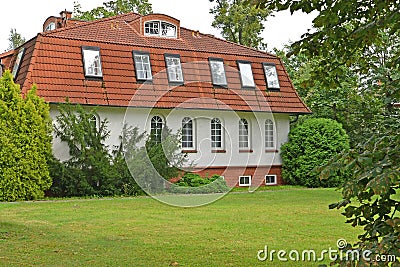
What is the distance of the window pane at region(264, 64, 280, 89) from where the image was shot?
87.3ft

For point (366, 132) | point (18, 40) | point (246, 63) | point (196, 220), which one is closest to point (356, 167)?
point (366, 132)

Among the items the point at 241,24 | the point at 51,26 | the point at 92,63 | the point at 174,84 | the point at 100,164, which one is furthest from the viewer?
the point at 241,24

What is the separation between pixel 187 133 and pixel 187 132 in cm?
4

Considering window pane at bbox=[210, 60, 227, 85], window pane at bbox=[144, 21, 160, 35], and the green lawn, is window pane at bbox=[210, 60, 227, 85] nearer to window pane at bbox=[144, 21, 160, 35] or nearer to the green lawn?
window pane at bbox=[144, 21, 160, 35]

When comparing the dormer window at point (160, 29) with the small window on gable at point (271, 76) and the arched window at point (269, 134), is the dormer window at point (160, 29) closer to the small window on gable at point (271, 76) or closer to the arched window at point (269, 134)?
the small window on gable at point (271, 76)

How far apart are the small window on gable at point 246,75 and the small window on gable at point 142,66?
4275 millimetres

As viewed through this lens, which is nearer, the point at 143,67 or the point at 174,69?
the point at 143,67

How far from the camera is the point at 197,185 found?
2208 cm

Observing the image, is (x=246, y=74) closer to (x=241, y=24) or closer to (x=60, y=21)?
(x=60, y=21)

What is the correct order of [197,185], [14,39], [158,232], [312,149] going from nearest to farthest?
[158,232], [197,185], [312,149], [14,39]

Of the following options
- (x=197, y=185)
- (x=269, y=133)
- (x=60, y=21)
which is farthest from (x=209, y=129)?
(x=60, y=21)

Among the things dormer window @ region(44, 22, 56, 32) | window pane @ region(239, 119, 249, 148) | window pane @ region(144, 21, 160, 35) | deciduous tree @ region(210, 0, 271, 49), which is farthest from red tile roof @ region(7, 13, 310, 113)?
deciduous tree @ region(210, 0, 271, 49)

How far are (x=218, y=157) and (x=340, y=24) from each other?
2008 cm

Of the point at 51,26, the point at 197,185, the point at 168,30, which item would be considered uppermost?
the point at 51,26
